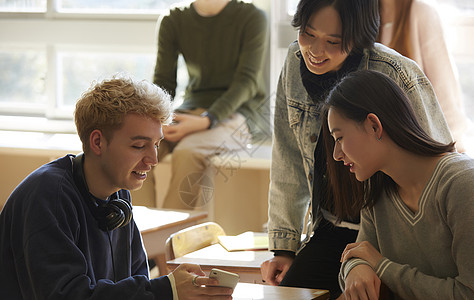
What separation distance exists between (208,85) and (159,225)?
3.68ft

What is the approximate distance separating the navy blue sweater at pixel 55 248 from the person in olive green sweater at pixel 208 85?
6.42ft

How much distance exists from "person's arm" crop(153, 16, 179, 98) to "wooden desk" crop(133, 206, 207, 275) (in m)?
0.86

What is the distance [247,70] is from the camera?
3.74 metres

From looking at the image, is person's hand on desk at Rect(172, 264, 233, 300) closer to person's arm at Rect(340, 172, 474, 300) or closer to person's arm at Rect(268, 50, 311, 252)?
person's arm at Rect(340, 172, 474, 300)

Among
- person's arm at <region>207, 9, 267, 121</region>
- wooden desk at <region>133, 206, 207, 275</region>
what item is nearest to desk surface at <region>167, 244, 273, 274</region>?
wooden desk at <region>133, 206, 207, 275</region>

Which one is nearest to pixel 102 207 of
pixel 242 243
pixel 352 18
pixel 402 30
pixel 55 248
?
pixel 55 248

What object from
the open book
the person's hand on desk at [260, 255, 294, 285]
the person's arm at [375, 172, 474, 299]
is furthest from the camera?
the open book

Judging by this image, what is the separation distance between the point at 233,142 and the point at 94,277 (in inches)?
83.7

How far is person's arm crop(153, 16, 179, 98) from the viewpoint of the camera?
12.7 ft

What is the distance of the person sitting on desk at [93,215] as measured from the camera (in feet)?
5.00

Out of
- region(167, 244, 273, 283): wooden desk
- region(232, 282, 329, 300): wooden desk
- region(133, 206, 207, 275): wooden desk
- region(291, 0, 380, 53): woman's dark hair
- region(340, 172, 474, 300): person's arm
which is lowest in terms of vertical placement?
region(133, 206, 207, 275): wooden desk

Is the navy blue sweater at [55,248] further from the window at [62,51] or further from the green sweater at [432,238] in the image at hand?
the window at [62,51]

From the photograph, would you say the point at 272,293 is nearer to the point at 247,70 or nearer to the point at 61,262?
the point at 61,262

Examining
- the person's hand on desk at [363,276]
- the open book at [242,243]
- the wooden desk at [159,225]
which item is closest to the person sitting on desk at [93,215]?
the person's hand on desk at [363,276]
